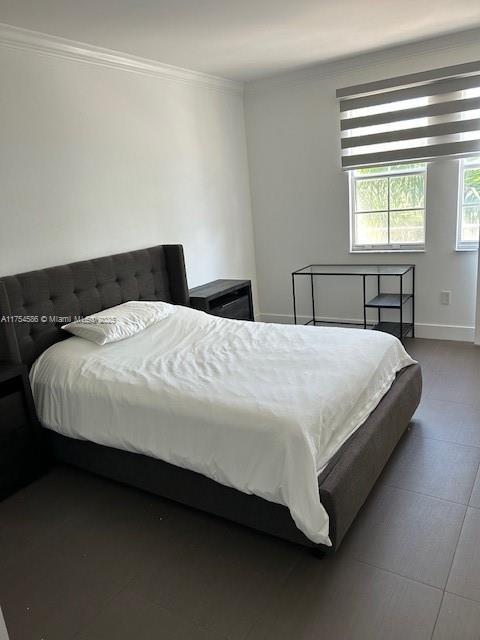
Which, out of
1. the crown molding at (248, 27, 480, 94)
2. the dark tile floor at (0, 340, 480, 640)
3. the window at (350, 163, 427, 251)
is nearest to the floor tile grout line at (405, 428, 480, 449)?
the dark tile floor at (0, 340, 480, 640)

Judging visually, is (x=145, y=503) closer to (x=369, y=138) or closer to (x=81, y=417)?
(x=81, y=417)

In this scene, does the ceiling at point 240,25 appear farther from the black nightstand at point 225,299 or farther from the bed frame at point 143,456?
the black nightstand at point 225,299

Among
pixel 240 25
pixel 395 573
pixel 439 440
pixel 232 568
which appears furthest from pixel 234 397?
pixel 240 25

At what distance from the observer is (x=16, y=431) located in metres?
2.56

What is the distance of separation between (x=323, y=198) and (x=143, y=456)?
3.18 m

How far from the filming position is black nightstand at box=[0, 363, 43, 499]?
2.51 meters

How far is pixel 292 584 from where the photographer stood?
1.88m

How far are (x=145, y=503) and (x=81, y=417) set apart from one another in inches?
21.0

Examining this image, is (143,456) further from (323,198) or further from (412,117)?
(412,117)

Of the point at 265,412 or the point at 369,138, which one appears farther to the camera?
the point at 369,138

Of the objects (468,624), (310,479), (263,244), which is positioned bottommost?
Answer: (468,624)

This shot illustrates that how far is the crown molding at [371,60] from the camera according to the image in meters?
3.74

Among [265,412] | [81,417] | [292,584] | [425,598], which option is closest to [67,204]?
[81,417]

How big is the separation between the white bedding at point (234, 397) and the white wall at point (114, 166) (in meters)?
0.85
